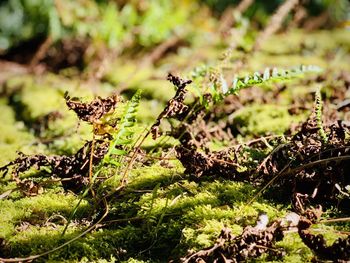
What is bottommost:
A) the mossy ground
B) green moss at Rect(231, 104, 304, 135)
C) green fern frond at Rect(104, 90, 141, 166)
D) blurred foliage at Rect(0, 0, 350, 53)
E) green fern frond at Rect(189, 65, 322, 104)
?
the mossy ground

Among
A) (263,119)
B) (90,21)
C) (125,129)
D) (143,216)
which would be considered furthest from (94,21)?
(143,216)

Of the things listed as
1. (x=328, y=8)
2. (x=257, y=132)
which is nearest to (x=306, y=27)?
(x=328, y=8)

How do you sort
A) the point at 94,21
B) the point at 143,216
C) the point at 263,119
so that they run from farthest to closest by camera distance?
the point at 94,21, the point at 263,119, the point at 143,216

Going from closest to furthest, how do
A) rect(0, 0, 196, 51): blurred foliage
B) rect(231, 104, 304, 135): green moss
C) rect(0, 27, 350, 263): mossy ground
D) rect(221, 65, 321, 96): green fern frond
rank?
1. rect(0, 27, 350, 263): mossy ground
2. rect(221, 65, 321, 96): green fern frond
3. rect(231, 104, 304, 135): green moss
4. rect(0, 0, 196, 51): blurred foliage

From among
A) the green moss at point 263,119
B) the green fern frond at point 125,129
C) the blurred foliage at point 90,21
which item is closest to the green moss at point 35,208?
the green fern frond at point 125,129

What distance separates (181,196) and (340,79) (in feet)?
7.69

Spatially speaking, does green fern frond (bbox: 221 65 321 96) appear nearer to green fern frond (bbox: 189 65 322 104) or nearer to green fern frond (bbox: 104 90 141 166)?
green fern frond (bbox: 189 65 322 104)

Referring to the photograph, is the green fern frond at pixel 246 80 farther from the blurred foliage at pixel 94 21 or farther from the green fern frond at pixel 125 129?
the blurred foliage at pixel 94 21

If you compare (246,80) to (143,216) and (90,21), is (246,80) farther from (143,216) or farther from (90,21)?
(90,21)

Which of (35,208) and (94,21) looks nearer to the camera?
(35,208)

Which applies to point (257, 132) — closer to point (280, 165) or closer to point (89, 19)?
point (280, 165)

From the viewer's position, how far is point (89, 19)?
4992 mm

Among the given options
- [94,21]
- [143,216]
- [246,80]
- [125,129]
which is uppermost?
[94,21]

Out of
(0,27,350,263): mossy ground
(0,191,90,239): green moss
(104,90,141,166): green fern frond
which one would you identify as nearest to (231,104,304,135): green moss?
(0,27,350,263): mossy ground
